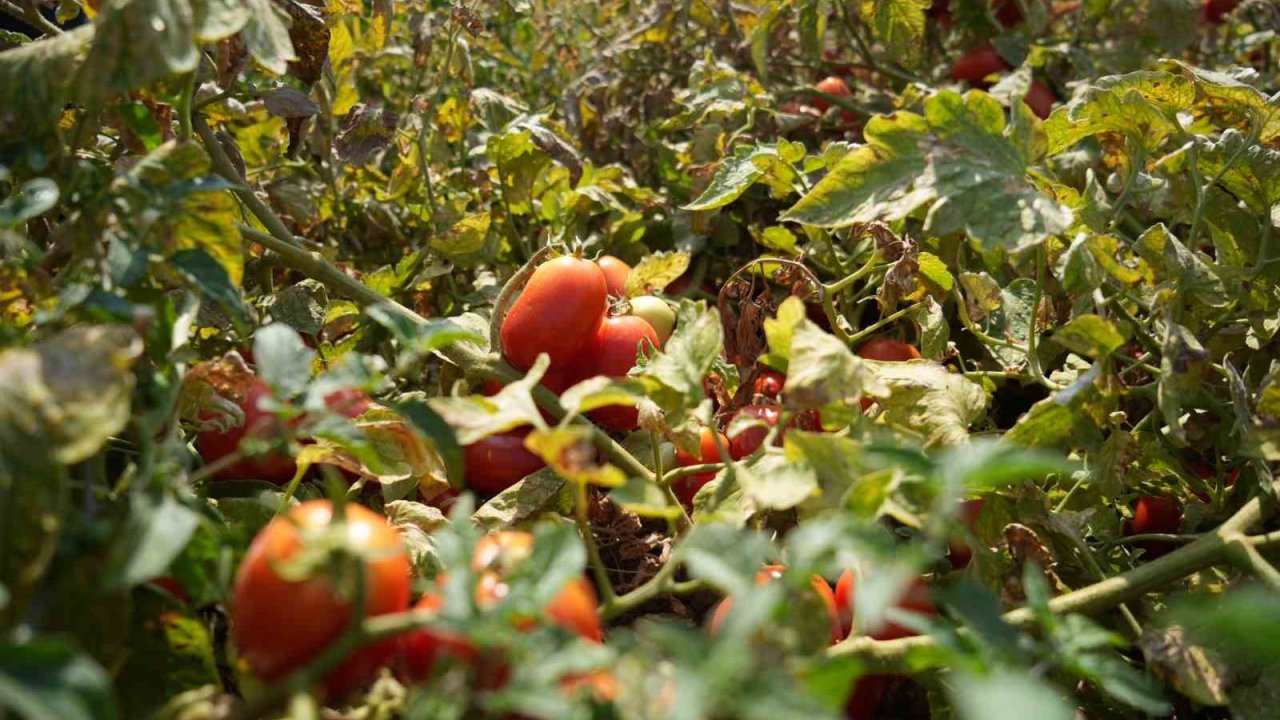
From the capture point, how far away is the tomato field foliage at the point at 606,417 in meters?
0.50

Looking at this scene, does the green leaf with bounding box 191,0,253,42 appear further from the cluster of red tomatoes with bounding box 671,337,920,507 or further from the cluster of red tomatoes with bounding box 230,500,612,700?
the cluster of red tomatoes with bounding box 671,337,920,507

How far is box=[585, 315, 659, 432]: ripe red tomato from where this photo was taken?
0.99m

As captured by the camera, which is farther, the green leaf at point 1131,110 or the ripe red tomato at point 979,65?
the ripe red tomato at point 979,65

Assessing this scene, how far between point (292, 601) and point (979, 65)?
1650mm

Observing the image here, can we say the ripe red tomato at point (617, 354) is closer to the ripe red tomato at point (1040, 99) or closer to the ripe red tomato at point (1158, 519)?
the ripe red tomato at point (1158, 519)

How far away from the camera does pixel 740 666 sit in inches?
16.1

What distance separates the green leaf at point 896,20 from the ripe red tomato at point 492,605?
1.08 metres

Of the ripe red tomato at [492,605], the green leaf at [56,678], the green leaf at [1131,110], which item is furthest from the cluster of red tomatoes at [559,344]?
the green leaf at [56,678]

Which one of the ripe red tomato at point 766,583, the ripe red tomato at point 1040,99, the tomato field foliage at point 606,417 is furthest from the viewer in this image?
the ripe red tomato at point 1040,99

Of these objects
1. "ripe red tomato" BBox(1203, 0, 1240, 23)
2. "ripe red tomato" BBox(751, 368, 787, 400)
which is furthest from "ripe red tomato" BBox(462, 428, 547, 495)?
"ripe red tomato" BBox(1203, 0, 1240, 23)

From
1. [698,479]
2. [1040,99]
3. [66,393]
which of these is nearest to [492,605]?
[66,393]

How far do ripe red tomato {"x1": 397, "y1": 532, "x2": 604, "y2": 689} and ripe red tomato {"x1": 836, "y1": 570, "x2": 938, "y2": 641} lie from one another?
238 millimetres

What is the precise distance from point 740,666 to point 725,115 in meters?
1.18

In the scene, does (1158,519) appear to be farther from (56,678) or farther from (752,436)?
(56,678)
